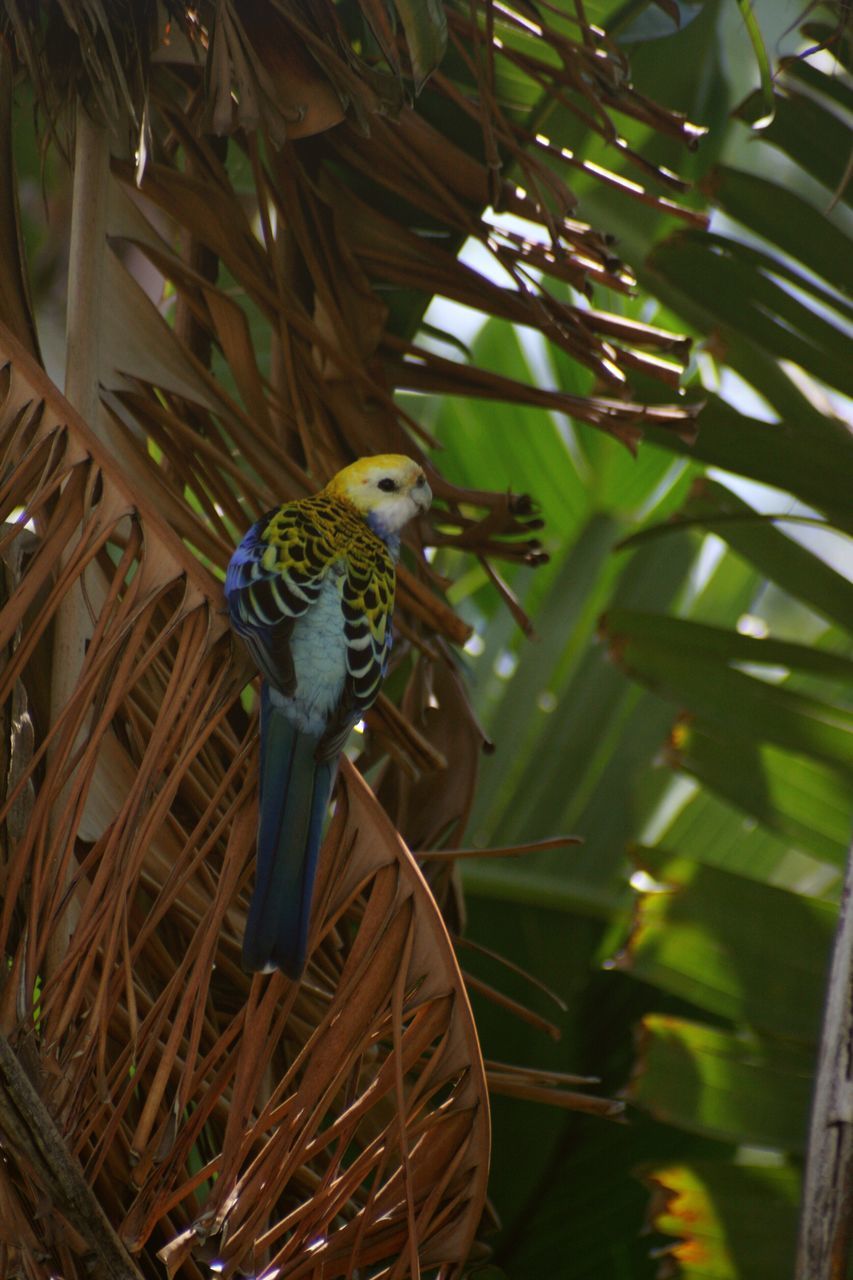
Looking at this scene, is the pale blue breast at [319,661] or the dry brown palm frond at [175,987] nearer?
the dry brown palm frond at [175,987]

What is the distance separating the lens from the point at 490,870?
2.77m

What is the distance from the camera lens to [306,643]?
5.08 ft

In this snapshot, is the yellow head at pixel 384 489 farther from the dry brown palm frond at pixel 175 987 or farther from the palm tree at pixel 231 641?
the dry brown palm frond at pixel 175 987

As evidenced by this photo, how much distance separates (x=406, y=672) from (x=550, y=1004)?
759 mm

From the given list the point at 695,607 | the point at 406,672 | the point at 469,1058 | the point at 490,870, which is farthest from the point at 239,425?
the point at 695,607

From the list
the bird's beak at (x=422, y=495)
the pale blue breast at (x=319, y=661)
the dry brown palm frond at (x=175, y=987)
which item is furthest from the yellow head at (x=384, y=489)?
the dry brown palm frond at (x=175, y=987)

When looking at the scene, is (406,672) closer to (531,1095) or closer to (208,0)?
(531,1095)

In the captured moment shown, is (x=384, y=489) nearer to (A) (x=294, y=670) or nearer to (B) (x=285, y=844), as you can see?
(A) (x=294, y=670)

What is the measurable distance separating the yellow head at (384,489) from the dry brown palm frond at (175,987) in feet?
1.95

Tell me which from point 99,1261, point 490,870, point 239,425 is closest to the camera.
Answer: point 99,1261

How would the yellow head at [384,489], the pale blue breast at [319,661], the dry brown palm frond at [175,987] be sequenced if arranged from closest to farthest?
the dry brown palm frond at [175,987] → the pale blue breast at [319,661] → the yellow head at [384,489]

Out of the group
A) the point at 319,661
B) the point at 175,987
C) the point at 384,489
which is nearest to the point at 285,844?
the point at 175,987

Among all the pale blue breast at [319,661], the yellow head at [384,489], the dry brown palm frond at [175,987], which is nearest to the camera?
the dry brown palm frond at [175,987]

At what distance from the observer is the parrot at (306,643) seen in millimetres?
1286
